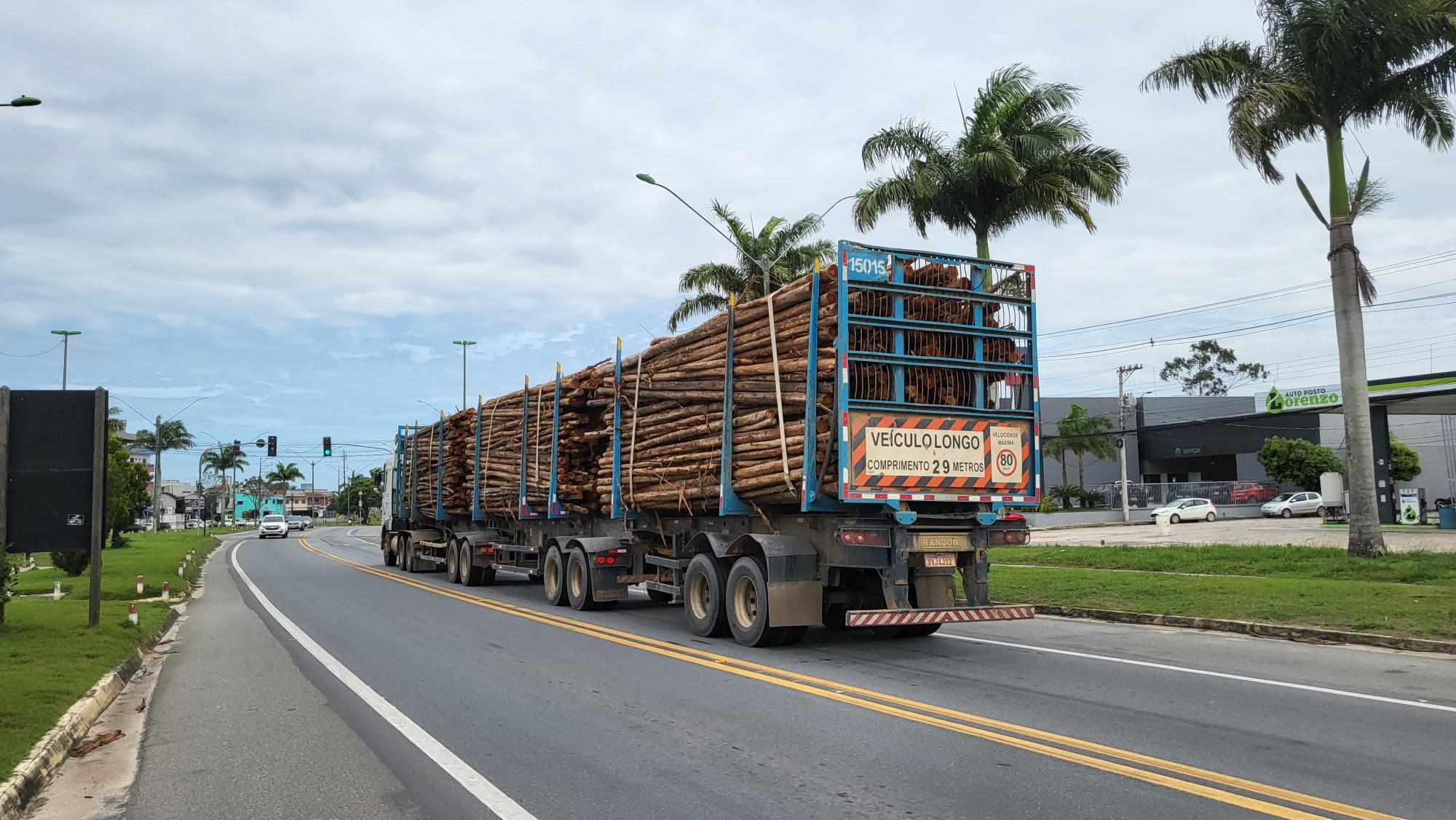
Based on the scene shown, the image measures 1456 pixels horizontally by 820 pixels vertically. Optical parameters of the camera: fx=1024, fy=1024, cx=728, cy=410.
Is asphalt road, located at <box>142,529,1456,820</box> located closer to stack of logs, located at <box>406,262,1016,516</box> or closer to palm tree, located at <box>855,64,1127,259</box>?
stack of logs, located at <box>406,262,1016,516</box>

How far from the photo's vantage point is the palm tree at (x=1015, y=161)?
21.0m

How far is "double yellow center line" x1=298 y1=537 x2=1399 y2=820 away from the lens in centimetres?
505

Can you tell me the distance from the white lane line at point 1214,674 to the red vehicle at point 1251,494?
50103 mm

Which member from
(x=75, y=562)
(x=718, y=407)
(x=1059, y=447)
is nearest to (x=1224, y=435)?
(x=1059, y=447)

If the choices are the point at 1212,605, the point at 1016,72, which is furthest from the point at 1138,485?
the point at 1212,605

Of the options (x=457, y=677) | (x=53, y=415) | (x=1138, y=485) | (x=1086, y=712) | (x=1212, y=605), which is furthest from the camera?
(x=1138, y=485)

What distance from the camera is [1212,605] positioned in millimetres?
13812

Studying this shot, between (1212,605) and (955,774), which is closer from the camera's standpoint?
(955,774)

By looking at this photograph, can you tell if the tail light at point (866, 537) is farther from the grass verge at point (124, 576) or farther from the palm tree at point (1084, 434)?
the palm tree at point (1084, 434)

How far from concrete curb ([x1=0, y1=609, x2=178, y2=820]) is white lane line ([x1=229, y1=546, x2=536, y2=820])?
1871 mm

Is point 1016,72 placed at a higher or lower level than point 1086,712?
higher

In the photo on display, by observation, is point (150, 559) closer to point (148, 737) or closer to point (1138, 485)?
point (148, 737)

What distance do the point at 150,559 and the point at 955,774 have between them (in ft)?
101

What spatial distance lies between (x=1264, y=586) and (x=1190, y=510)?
122ft
